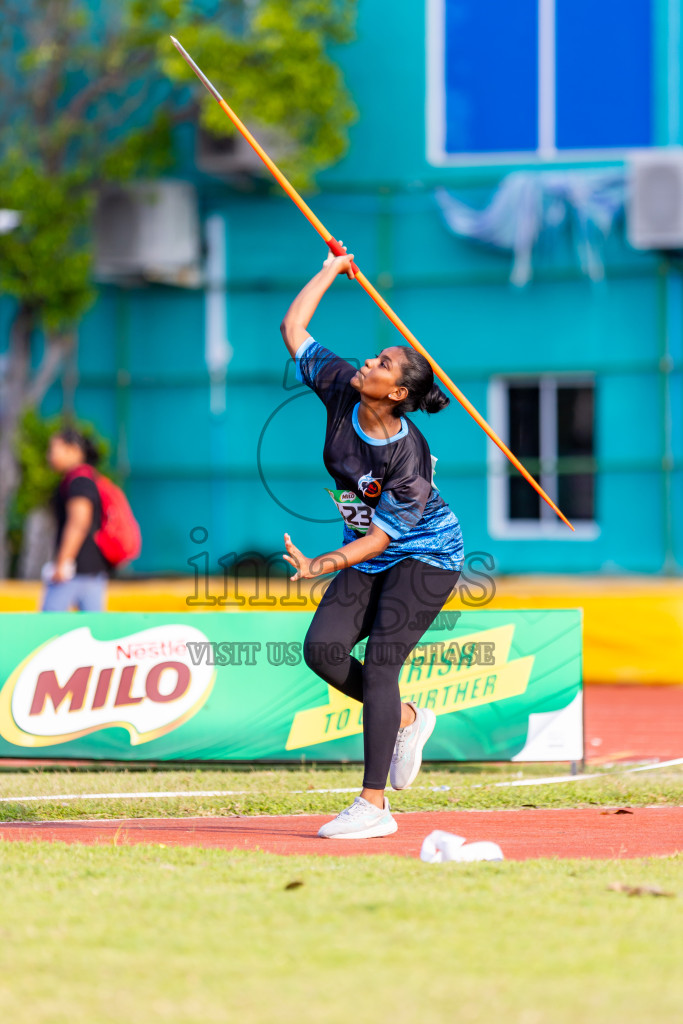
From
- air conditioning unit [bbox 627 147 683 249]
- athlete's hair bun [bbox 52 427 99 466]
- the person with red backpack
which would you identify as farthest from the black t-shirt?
air conditioning unit [bbox 627 147 683 249]

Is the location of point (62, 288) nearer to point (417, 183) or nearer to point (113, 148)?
point (113, 148)

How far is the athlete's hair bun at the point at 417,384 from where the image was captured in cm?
569

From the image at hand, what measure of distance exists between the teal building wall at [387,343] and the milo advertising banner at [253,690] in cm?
876

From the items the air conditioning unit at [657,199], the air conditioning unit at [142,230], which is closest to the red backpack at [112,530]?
the air conditioning unit at [657,199]

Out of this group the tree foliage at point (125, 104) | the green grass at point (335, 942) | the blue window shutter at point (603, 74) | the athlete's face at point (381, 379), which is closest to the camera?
the green grass at point (335, 942)

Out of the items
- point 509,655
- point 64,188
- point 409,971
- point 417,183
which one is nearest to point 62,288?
point 64,188

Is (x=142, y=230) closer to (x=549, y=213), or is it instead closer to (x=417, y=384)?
(x=549, y=213)


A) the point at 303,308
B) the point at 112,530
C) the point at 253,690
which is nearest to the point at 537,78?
the point at 112,530

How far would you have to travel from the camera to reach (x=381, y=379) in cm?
560

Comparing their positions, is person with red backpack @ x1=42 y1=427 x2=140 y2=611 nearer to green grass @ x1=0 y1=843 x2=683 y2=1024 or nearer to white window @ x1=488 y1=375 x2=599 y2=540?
green grass @ x1=0 y1=843 x2=683 y2=1024

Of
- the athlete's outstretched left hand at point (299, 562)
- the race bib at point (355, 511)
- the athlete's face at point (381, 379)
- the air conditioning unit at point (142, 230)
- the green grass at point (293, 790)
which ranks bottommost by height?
the green grass at point (293, 790)

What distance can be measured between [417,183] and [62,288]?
4.61 metres

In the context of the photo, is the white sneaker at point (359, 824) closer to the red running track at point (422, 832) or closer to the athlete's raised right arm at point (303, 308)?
the red running track at point (422, 832)

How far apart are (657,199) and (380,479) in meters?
11.5
